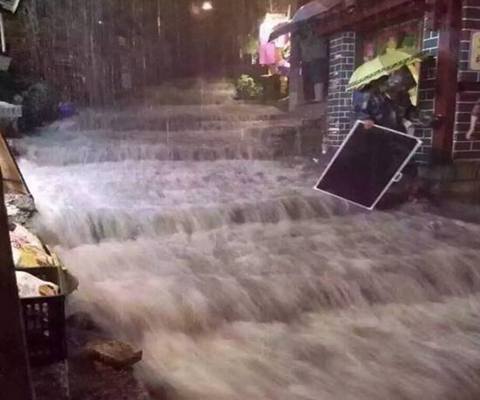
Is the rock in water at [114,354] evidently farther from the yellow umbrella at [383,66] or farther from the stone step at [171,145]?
the stone step at [171,145]

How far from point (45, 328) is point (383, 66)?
4.29 metres

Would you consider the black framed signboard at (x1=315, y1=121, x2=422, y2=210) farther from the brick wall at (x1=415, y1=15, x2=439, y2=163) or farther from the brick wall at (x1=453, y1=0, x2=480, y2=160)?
the brick wall at (x1=453, y1=0, x2=480, y2=160)

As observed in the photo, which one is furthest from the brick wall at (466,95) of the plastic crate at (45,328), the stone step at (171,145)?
the plastic crate at (45,328)

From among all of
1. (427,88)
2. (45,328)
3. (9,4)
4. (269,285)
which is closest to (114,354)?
(45,328)

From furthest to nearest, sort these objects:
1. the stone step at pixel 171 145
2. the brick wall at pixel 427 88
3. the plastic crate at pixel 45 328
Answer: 1. the stone step at pixel 171 145
2. the brick wall at pixel 427 88
3. the plastic crate at pixel 45 328

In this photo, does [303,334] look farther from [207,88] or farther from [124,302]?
[207,88]

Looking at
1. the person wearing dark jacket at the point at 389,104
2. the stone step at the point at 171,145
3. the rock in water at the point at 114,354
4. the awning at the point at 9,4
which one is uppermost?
the awning at the point at 9,4

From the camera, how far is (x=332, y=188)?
556cm

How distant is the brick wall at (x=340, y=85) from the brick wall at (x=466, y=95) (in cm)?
185

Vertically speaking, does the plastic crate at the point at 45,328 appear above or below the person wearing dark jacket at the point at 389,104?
below

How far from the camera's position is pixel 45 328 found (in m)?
1.91

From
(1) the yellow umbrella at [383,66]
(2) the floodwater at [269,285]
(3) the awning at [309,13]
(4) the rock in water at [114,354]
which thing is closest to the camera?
(4) the rock in water at [114,354]

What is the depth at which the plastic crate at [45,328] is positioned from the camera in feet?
6.13

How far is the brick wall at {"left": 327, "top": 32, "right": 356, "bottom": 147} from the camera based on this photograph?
6.99 meters
